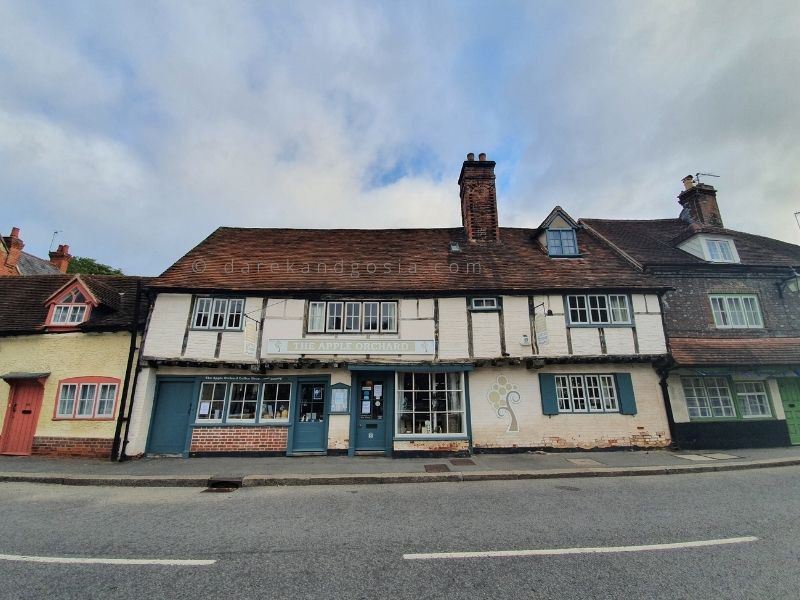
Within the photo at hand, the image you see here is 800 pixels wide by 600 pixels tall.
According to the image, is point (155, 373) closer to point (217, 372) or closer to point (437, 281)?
point (217, 372)

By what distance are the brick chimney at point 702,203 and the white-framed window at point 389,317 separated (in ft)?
48.1

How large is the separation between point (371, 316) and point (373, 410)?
10.2 feet

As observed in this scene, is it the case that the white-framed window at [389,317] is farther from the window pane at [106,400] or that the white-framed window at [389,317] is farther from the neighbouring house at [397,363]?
the window pane at [106,400]

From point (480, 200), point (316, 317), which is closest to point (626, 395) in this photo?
point (480, 200)

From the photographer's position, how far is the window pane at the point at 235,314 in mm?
12055

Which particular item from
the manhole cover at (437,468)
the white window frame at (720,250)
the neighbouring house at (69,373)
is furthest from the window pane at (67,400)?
the white window frame at (720,250)

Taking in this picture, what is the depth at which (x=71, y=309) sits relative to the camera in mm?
12367

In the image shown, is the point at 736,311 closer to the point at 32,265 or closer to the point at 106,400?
the point at 106,400

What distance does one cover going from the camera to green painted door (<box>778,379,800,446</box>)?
12352mm

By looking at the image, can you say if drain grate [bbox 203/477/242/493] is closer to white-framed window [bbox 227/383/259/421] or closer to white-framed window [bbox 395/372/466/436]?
white-framed window [bbox 227/383/259/421]

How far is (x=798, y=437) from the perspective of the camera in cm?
1233

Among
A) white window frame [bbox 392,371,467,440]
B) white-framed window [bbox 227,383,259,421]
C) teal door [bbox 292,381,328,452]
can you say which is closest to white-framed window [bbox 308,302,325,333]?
teal door [bbox 292,381,328,452]

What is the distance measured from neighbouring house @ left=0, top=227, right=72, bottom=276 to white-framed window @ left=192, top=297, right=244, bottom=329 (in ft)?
53.6

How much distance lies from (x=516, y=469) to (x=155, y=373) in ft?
37.6
